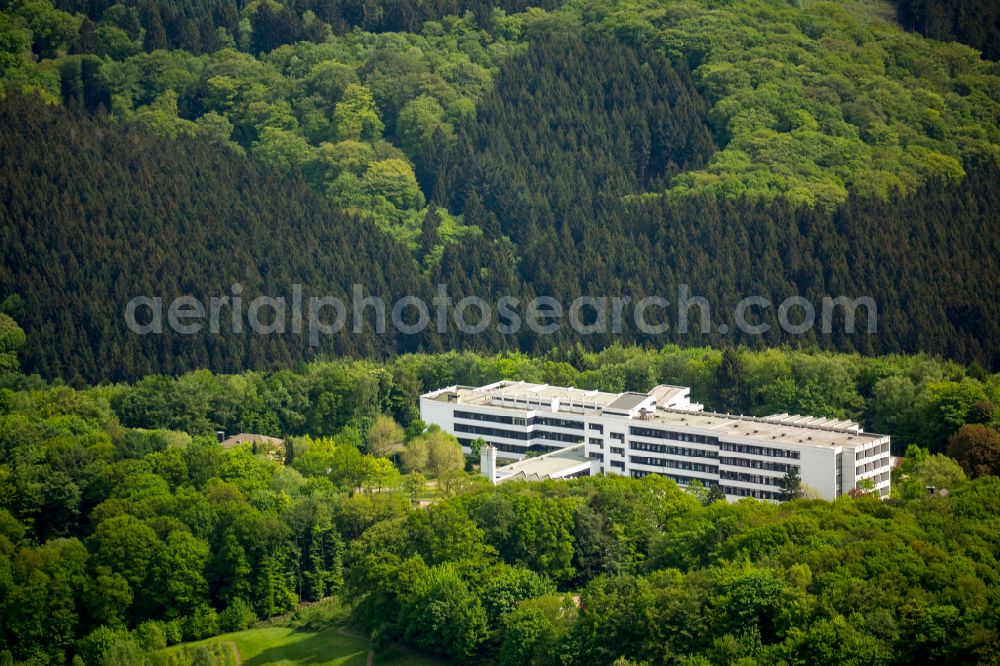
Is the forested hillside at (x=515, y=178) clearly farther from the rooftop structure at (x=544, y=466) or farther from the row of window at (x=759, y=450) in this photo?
the row of window at (x=759, y=450)

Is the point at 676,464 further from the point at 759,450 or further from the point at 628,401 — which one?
the point at 628,401

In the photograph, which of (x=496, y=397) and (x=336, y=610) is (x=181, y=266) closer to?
(x=496, y=397)

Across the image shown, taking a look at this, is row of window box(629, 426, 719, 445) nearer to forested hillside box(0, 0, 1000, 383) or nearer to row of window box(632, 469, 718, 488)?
row of window box(632, 469, 718, 488)

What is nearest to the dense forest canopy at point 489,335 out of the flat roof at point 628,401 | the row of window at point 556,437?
the row of window at point 556,437

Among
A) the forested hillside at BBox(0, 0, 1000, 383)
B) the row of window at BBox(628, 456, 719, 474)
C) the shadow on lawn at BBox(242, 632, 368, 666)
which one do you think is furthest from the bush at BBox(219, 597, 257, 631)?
the forested hillside at BBox(0, 0, 1000, 383)

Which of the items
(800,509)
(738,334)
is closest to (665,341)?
(738,334)

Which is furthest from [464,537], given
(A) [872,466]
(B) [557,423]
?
(A) [872,466]
